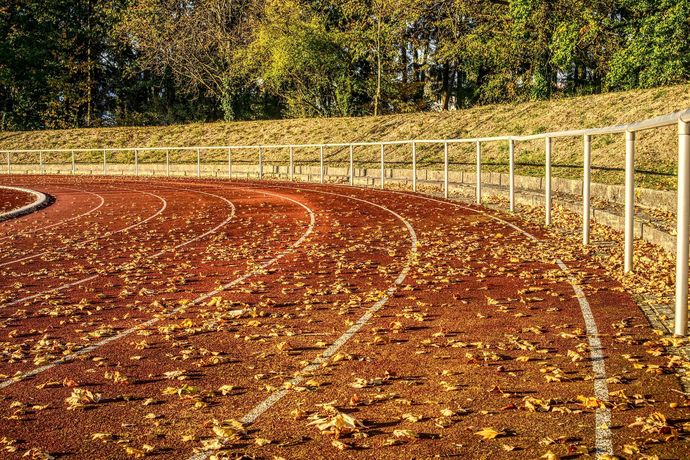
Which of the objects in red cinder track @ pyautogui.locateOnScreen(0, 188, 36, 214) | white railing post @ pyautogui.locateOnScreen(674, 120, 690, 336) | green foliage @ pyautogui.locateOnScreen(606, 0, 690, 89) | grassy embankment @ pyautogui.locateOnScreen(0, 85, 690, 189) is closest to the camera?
white railing post @ pyautogui.locateOnScreen(674, 120, 690, 336)

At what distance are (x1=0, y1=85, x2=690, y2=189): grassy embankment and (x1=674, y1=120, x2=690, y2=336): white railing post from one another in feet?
29.2

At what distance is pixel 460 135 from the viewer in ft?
99.6

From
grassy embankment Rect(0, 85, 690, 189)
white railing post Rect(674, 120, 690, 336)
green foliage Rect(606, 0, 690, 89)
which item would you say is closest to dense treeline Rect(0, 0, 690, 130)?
green foliage Rect(606, 0, 690, 89)

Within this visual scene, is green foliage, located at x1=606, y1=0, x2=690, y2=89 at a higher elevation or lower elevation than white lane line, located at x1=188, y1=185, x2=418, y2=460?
higher

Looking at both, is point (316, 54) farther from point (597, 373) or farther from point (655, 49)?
point (597, 373)

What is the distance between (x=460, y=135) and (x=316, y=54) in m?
17.8

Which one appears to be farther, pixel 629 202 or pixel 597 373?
pixel 629 202

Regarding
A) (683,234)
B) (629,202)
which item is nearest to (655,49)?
(629,202)

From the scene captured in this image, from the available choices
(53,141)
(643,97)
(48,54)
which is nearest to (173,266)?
(643,97)

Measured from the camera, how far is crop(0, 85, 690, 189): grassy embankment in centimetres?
1911

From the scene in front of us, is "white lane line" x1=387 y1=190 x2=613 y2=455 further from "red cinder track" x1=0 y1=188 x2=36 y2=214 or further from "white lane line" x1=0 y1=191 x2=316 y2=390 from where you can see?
"red cinder track" x1=0 y1=188 x2=36 y2=214

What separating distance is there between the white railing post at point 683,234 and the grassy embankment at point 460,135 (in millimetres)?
8897

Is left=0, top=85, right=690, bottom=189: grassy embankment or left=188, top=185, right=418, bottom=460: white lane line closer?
left=188, top=185, right=418, bottom=460: white lane line

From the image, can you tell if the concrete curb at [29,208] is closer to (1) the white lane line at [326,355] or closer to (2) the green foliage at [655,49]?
(1) the white lane line at [326,355]
